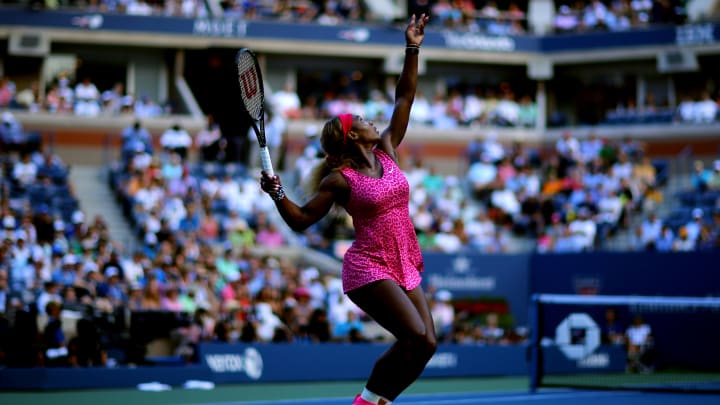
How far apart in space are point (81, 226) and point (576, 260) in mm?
9507

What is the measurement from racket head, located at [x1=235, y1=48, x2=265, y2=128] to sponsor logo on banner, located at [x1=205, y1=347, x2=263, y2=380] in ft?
26.3

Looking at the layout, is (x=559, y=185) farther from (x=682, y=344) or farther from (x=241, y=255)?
(x=241, y=255)

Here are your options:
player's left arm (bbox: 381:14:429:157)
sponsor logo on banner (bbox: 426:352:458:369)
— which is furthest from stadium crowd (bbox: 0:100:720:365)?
player's left arm (bbox: 381:14:429:157)

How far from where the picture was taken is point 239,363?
15.0m

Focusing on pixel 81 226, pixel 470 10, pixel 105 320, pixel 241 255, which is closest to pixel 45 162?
pixel 81 226

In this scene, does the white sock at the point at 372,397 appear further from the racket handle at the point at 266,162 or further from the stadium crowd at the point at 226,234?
the stadium crowd at the point at 226,234

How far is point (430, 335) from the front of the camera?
6.71 m

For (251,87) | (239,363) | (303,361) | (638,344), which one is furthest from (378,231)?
(638,344)

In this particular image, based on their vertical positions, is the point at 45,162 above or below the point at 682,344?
above

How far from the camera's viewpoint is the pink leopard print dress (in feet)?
22.3

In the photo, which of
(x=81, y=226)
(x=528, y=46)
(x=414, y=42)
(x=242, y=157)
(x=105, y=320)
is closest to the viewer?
(x=414, y=42)

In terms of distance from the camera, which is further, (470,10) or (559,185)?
(470,10)

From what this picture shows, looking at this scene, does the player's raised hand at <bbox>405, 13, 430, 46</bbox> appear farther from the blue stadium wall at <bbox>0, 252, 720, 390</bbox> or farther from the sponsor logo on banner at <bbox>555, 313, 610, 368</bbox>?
the sponsor logo on banner at <bbox>555, 313, 610, 368</bbox>

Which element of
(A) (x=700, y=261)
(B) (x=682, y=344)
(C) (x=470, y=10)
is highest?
(C) (x=470, y=10)
